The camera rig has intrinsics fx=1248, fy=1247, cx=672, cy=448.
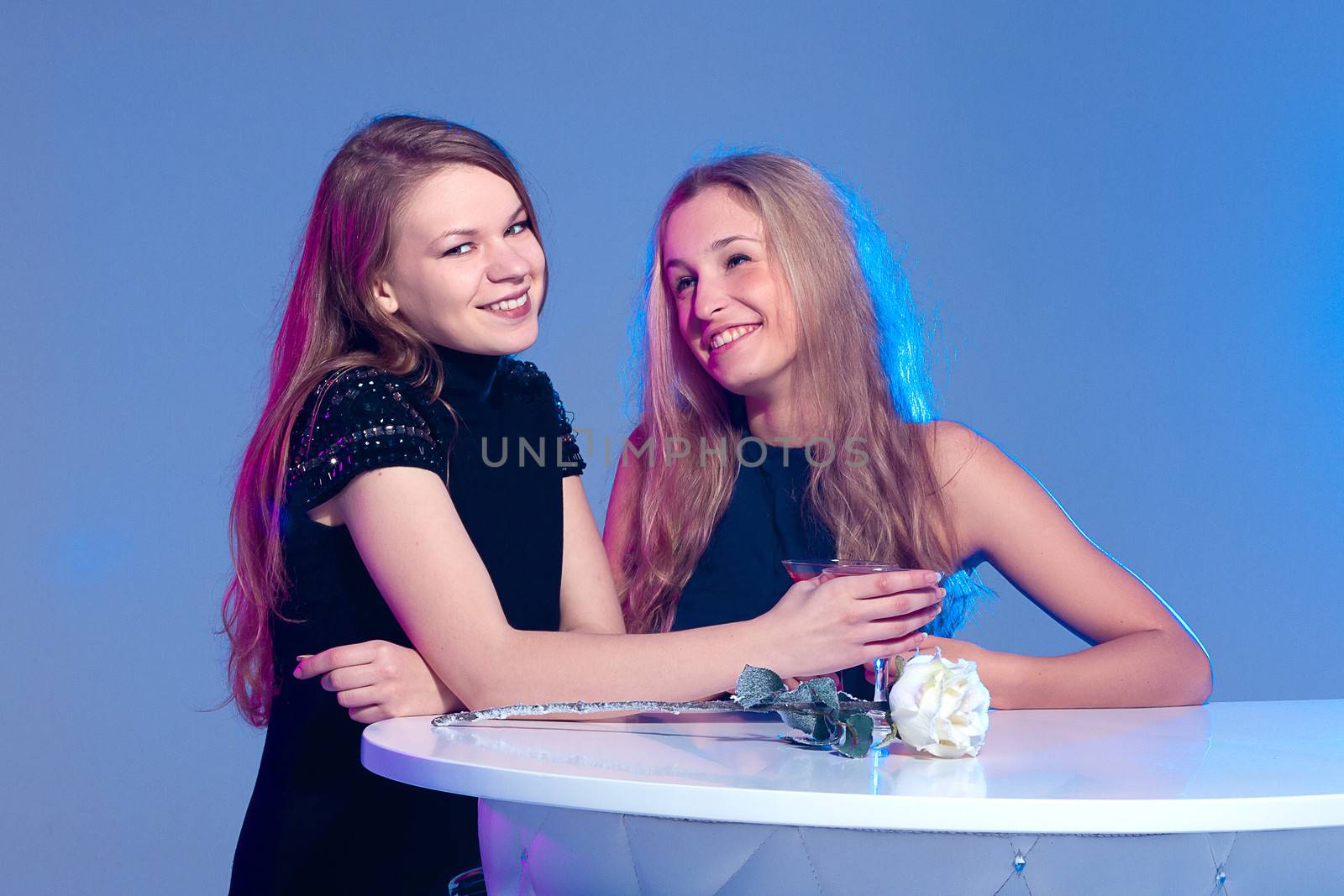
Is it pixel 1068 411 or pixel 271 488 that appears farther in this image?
pixel 1068 411

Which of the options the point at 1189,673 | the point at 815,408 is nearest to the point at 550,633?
the point at 815,408

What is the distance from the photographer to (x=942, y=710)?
3.87ft

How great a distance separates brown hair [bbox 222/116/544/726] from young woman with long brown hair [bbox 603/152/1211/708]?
0.49 m

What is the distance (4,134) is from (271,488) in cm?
237

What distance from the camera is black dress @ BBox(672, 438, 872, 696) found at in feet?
7.16

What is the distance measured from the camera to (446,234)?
5.84 ft

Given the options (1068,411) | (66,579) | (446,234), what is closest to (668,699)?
(446,234)

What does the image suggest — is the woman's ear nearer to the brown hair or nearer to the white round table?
the brown hair

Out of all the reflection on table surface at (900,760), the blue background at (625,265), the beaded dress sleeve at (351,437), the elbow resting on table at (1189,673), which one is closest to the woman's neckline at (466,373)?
the beaded dress sleeve at (351,437)

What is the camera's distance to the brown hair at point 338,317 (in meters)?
1.74

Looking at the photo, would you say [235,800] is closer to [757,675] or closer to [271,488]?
[271,488]

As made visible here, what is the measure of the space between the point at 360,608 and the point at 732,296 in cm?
87

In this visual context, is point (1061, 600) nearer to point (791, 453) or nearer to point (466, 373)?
point (791, 453)

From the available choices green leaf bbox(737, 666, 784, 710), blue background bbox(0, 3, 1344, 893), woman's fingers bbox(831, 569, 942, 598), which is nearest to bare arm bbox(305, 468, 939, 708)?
woman's fingers bbox(831, 569, 942, 598)
